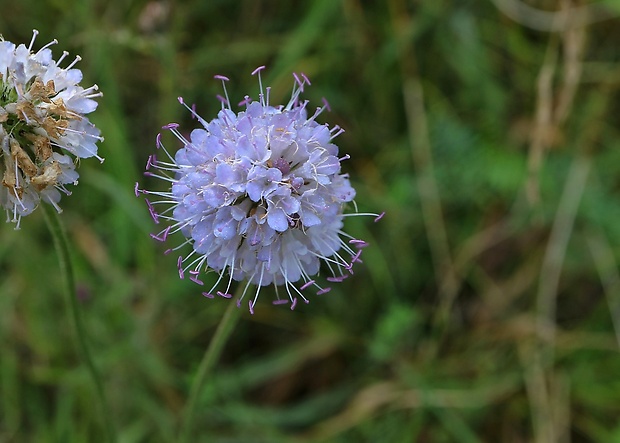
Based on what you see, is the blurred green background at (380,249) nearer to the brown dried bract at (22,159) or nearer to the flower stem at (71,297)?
the flower stem at (71,297)

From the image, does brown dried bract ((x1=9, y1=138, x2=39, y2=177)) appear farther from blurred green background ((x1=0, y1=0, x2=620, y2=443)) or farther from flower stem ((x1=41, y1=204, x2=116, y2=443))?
blurred green background ((x1=0, y1=0, x2=620, y2=443))

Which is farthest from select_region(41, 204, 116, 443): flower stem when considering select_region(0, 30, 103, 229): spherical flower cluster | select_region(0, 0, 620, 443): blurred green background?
select_region(0, 0, 620, 443): blurred green background

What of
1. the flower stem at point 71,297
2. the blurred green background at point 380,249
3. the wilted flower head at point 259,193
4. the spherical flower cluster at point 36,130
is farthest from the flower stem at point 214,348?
the blurred green background at point 380,249

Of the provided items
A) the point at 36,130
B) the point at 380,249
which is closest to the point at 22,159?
the point at 36,130

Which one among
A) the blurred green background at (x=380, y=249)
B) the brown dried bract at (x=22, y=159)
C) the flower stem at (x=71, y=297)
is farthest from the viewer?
the blurred green background at (x=380, y=249)

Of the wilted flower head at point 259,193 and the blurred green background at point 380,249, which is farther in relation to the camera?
the blurred green background at point 380,249

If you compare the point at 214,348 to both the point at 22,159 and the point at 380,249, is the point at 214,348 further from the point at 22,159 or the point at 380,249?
the point at 380,249
